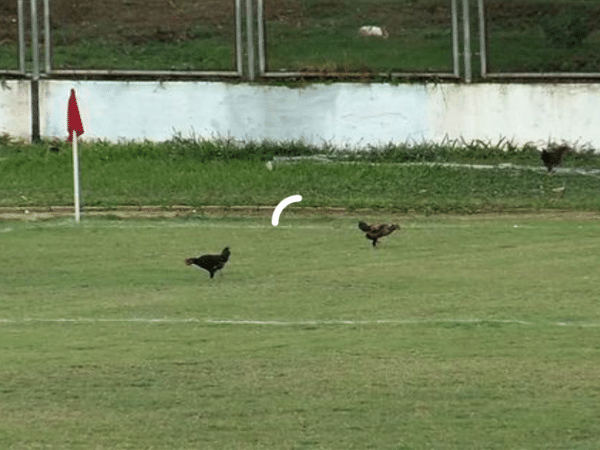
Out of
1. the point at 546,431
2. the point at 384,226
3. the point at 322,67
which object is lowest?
the point at 546,431

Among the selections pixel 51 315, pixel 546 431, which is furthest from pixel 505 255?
pixel 546 431

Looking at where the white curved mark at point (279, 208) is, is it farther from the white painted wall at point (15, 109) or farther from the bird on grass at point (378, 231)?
the white painted wall at point (15, 109)

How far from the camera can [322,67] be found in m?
24.7

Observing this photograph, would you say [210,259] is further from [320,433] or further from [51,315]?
[320,433]

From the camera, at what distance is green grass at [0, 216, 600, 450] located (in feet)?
33.7

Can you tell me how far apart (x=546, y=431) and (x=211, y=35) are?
1546 centimetres

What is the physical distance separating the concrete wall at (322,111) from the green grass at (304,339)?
4857mm

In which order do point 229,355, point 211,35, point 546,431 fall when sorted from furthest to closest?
point 211,35 < point 229,355 < point 546,431

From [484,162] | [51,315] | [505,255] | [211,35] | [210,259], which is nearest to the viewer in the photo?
[51,315]

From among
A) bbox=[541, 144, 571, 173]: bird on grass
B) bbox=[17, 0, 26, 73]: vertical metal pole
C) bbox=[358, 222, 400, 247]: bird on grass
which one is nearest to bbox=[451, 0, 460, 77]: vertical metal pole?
bbox=[541, 144, 571, 173]: bird on grass

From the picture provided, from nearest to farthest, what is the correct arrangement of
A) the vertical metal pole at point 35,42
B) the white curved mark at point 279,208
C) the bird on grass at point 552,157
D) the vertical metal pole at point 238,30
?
the white curved mark at point 279,208
the bird on grass at point 552,157
the vertical metal pole at point 238,30
the vertical metal pole at point 35,42

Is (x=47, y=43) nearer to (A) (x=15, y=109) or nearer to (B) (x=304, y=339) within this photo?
(A) (x=15, y=109)

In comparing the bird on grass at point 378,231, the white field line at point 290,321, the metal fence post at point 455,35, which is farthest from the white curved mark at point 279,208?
the white field line at point 290,321

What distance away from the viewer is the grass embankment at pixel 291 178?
2095 centimetres
